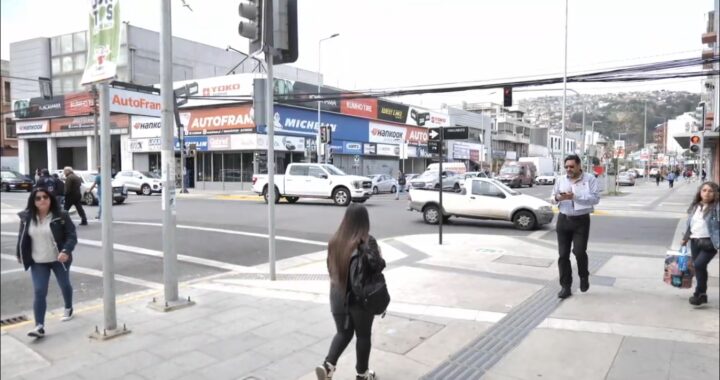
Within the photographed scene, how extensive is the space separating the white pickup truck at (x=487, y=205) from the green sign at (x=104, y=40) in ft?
38.8

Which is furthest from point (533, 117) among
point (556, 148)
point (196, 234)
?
point (196, 234)

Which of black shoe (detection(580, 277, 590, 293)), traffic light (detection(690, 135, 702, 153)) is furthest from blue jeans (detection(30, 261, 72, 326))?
traffic light (detection(690, 135, 702, 153))

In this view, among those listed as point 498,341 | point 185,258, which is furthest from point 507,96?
point 498,341

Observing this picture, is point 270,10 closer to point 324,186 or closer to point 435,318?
point 435,318

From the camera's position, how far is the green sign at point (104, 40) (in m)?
3.28

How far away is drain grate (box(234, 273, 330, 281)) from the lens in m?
7.61

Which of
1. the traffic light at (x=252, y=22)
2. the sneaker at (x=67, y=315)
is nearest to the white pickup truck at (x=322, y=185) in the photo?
the traffic light at (x=252, y=22)

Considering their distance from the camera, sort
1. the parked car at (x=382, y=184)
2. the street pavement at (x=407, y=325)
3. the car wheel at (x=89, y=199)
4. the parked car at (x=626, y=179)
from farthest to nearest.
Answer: the parked car at (x=626, y=179), the parked car at (x=382, y=184), the car wheel at (x=89, y=199), the street pavement at (x=407, y=325)

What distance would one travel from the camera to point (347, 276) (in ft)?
11.7

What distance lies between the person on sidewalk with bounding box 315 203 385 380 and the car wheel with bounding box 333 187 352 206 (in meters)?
17.8

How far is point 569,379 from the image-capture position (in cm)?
391

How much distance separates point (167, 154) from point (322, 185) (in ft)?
52.5

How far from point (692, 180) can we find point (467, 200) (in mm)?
63187

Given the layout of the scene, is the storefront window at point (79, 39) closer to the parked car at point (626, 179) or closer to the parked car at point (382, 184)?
the parked car at point (382, 184)
